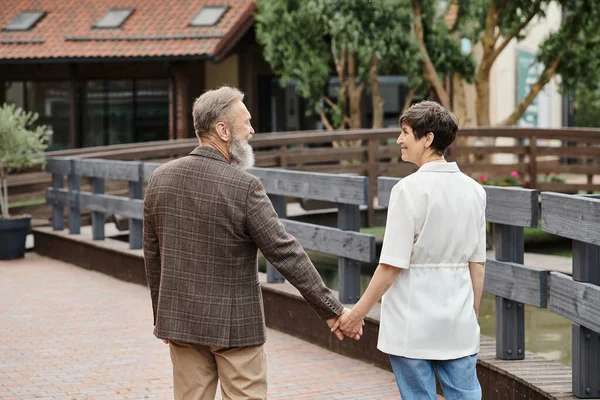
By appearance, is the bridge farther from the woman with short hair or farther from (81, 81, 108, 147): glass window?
(81, 81, 108, 147): glass window

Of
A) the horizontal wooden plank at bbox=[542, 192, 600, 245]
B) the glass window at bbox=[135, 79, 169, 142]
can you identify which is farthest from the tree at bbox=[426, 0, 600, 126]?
the horizontal wooden plank at bbox=[542, 192, 600, 245]

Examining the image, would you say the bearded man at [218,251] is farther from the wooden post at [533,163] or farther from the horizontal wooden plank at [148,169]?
the wooden post at [533,163]

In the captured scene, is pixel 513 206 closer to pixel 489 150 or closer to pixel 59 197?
pixel 59 197

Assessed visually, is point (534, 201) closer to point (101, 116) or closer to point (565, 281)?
point (565, 281)

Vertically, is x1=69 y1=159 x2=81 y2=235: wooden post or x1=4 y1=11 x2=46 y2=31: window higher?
x1=4 y1=11 x2=46 y2=31: window

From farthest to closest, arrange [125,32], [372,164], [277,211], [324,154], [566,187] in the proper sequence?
[125,32]
[566,187]
[324,154]
[372,164]
[277,211]

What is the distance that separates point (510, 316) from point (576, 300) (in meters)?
0.78

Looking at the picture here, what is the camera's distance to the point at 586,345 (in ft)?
16.6

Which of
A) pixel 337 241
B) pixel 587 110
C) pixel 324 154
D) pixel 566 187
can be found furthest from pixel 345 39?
pixel 587 110

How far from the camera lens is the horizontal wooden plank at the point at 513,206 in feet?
18.6

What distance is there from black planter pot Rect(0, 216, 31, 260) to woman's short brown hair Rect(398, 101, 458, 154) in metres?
9.60

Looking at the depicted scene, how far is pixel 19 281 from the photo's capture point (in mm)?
11352

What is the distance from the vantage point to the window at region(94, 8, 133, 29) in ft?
85.4

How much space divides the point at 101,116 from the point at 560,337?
2014cm
